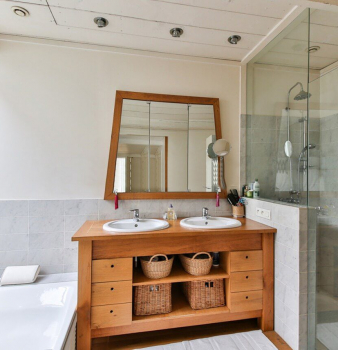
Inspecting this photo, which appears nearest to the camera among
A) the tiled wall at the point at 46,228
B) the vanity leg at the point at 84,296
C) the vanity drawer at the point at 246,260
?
the vanity leg at the point at 84,296

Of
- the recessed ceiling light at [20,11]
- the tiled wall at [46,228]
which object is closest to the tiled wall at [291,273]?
the tiled wall at [46,228]

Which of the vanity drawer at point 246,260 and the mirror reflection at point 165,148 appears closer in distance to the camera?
the vanity drawer at point 246,260

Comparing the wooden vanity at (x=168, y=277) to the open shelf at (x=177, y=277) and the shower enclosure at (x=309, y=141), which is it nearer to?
the open shelf at (x=177, y=277)

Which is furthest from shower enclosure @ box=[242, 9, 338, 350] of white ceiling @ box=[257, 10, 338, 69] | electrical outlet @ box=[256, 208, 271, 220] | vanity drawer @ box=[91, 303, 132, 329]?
vanity drawer @ box=[91, 303, 132, 329]

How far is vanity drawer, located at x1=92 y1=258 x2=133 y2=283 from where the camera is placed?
154cm

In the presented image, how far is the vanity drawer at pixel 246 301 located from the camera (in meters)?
1.73

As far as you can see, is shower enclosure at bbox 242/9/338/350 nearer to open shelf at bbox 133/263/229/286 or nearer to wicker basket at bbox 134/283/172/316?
A: open shelf at bbox 133/263/229/286

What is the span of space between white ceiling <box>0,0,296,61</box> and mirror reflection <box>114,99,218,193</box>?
1.72ft

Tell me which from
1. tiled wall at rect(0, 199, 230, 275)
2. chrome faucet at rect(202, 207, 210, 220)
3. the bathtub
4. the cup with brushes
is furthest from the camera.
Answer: the cup with brushes

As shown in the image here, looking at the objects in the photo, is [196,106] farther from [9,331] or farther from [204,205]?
[9,331]

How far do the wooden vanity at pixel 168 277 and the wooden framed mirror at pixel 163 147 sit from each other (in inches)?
16.2

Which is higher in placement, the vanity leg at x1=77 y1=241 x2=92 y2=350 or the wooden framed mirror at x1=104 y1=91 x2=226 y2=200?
the wooden framed mirror at x1=104 y1=91 x2=226 y2=200

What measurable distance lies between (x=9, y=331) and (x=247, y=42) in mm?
2853

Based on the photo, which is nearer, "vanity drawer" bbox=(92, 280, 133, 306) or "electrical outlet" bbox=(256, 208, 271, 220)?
"vanity drawer" bbox=(92, 280, 133, 306)
